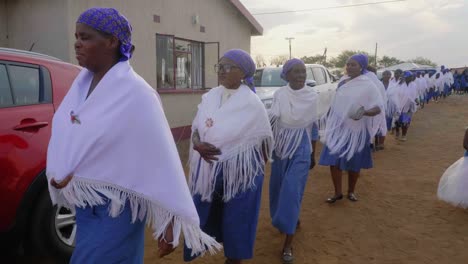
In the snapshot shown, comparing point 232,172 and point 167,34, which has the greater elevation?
point 167,34

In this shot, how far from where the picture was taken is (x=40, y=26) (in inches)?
317

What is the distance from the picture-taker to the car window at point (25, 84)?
11.0 feet

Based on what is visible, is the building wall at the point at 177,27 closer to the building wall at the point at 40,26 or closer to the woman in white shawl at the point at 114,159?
the building wall at the point at 40,26

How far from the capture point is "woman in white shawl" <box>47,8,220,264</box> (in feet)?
6.17

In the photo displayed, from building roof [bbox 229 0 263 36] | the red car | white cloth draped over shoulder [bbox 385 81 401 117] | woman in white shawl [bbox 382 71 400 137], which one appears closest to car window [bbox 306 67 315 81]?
woman in white shawl [bbox 382 71 400 137]

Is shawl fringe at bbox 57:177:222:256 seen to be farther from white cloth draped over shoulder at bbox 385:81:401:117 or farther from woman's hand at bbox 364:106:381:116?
white cloth draped over shoulder at bbox 385:81:401:117

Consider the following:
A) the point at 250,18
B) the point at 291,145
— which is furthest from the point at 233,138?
the point at 250,18

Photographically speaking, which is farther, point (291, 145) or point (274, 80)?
point (274, 80)

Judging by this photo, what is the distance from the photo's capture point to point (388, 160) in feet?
28.2

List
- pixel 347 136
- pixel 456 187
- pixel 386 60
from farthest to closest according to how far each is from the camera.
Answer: pixel 386 60 < pixel 347 136 < pixel 456 187

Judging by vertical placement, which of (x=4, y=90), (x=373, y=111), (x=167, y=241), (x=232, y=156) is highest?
(x=4, y=90)

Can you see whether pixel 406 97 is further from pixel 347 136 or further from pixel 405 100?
pixel 347 136

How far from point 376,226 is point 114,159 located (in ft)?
12.1

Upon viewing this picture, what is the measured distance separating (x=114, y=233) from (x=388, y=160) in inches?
298
